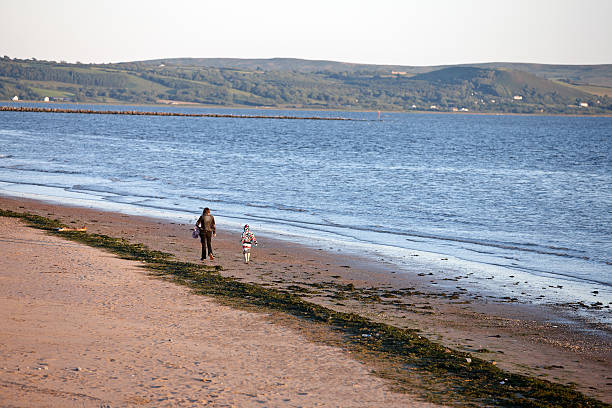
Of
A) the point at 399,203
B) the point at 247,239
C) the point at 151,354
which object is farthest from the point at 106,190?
the point at 151,354

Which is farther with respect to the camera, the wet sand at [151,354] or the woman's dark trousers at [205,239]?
the woman's dark trousers at [205,239]

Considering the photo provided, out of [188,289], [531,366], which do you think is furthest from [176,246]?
[531,366]

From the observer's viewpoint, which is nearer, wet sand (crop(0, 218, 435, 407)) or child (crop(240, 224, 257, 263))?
wet sand (crop(0, 218, 435, 407))

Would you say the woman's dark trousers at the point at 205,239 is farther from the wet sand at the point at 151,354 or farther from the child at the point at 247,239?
the wet sand at the point at 151,354

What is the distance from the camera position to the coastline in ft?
41.2

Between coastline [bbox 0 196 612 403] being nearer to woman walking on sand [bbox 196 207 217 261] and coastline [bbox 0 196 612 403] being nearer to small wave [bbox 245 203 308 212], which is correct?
woman walking on sand [bbox 196 207 217 261]

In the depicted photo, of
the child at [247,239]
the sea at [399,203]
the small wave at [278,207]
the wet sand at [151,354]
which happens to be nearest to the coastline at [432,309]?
the child at [247,239]

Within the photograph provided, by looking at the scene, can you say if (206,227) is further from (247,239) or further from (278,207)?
(278,207)

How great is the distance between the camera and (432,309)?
1616 cm

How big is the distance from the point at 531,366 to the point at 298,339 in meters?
4.45

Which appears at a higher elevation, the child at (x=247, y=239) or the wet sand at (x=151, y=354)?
the child at (x=247, y=239)

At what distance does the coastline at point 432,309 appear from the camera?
12.6 meters

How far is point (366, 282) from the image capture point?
62.4 ft

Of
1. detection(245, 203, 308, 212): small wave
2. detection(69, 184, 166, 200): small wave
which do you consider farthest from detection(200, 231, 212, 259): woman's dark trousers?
detection(69, 184, 166, 200): small wave
